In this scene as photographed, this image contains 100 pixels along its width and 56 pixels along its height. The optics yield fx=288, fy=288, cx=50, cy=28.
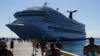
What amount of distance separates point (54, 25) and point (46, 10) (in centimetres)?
599

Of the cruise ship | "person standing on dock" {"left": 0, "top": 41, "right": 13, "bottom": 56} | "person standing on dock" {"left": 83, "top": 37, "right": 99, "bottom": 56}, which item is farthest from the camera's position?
the cruise ship

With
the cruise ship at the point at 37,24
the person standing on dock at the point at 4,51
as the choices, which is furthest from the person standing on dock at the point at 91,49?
the cruise ship at the point at 37,24

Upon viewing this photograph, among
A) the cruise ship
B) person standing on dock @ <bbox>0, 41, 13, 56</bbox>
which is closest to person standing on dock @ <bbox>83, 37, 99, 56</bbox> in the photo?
person standing on dock @ <bbox>0, 41, 13, 56</bbox>

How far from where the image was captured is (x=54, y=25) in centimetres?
7762

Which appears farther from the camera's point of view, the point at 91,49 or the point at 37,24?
the point at 37,24

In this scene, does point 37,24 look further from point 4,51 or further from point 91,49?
point 4,51

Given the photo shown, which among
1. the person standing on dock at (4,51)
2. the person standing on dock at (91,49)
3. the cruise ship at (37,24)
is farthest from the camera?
the cruise ship at (37,24)

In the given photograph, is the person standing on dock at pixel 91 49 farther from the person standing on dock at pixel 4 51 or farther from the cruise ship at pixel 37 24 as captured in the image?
the cruise ship at pixel 37 24

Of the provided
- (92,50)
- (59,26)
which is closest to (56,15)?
(59,26)

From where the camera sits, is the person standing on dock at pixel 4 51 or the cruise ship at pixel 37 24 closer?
the person standing on dock at pixel 4 51

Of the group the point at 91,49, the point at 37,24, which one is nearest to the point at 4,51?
the point at 91,49

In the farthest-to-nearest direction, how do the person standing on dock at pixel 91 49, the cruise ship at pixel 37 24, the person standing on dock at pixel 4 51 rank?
the cruise ship at pixel 37 24 → the person standing on dock at pixel 91 49 → the person standing on dock at pixel 4 51

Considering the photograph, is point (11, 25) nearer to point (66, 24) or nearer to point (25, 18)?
point (25, 18)

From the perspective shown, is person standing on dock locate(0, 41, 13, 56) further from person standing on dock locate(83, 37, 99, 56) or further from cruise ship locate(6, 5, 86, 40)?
cruise ship locate(6, 5, 86, 40)
